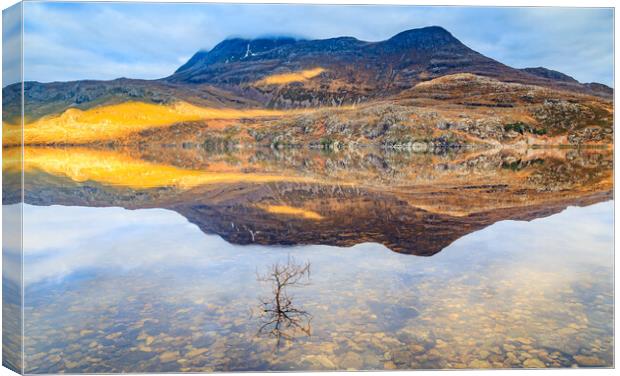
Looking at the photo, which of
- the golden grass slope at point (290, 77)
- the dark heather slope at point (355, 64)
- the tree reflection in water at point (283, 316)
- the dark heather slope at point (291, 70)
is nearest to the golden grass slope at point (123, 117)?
the dark heather slope at point (291, 70)

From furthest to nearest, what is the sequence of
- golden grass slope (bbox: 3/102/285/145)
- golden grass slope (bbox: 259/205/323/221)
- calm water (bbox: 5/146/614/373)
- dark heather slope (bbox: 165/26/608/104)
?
1. golden grass slope (bbox: 3/102/285/145)
2. dark heather slope (bbox: 165/26/608/104)
3. golden grass slope (bbox: 259/205/323/221)
4. calm water (bbox: 5/146/614/373)

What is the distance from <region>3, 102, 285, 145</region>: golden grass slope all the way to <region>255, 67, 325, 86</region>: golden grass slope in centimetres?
724

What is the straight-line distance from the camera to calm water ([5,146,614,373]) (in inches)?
222

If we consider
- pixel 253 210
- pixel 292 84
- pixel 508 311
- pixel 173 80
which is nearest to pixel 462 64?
pixel 292 84

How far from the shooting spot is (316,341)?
590 cm

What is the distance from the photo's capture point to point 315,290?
764cm

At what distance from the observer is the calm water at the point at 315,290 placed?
564cm

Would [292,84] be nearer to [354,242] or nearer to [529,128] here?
[529,128]

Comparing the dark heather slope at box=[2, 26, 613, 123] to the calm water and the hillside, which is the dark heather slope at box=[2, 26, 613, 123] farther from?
the calm water

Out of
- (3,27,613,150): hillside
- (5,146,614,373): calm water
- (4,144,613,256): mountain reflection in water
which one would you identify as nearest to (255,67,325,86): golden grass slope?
(3,27,613,150): hillside

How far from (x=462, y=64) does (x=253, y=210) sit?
8650cm

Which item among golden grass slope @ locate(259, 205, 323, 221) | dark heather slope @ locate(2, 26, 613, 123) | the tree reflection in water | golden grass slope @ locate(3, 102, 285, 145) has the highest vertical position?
dark heather slope @ locate(2, 26, 613, 123)

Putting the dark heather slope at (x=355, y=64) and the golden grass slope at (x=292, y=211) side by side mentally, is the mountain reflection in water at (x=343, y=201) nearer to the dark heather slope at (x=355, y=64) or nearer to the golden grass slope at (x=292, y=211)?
the golden grass slope at (x=292, y=211)

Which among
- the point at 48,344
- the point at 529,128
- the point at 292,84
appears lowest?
the point at 48,344
